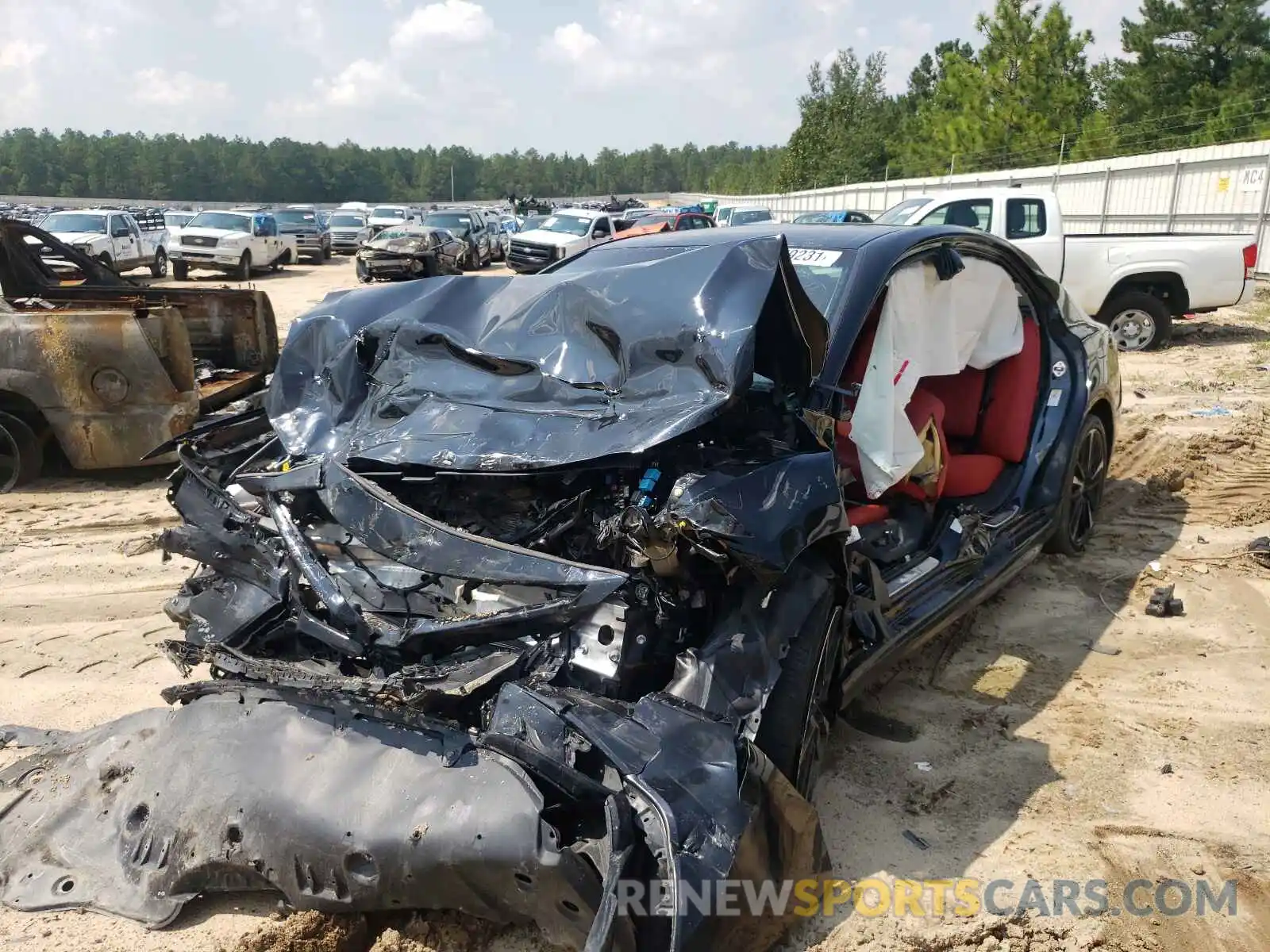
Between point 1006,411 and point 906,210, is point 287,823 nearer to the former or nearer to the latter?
point 1006,411

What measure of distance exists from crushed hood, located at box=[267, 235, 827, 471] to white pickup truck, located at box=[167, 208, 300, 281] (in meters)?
21.7

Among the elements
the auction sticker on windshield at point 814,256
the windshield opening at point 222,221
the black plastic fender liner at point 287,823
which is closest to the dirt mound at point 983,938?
the black plastic fender liner at point 287,823

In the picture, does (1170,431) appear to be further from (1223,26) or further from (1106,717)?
(1223,26)

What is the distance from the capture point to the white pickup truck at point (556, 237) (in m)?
23.1

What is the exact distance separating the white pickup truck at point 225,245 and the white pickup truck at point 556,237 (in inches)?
255

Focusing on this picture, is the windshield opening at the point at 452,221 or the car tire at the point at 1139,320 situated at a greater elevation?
the windshield opening at the point at 452,221

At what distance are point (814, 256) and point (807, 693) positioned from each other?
5.86 ft

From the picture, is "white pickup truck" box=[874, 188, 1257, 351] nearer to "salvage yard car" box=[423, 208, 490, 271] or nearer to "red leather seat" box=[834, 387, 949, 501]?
"red leather seat" box=[834, 387, 949, 501]

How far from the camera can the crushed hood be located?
290 cm

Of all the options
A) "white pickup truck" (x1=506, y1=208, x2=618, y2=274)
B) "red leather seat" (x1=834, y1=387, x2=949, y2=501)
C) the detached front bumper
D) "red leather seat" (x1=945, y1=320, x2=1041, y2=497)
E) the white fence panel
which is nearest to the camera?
the detached front bumper

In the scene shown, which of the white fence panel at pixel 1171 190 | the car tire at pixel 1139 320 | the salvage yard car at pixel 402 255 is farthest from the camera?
the salvage yard car at pixel 402 255

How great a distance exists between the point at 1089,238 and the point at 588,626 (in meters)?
11.4

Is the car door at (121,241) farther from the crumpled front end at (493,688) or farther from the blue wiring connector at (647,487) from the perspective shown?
the blue wiring connector at (647,487)

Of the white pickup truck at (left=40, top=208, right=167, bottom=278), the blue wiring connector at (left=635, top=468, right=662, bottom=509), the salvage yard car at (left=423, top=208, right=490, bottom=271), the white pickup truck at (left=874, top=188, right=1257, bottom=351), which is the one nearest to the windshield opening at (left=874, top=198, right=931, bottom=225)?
the white pickup truck at (left=874, top=188, right=1257, bottom=351)
